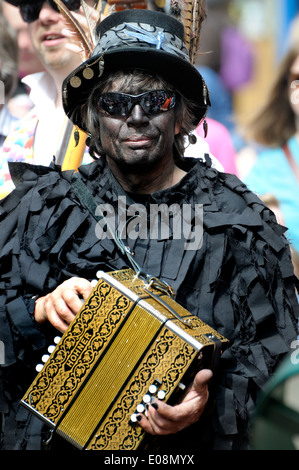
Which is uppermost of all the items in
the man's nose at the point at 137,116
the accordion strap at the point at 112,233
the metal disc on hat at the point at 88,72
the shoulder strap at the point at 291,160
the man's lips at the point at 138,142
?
the metal disc on hat at the point at 88,72

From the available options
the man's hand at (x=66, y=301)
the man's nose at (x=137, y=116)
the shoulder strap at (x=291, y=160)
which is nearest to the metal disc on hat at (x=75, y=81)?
the man's nose at (x=137, y=116)

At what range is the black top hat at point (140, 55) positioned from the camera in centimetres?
270

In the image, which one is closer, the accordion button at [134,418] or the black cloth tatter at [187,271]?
the accordion button at [134,418]

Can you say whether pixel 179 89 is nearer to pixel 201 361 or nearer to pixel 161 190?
pixel 161 190

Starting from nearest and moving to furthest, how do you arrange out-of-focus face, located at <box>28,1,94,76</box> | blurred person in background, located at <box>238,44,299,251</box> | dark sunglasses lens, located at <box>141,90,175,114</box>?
dark sunglasses lens, located at <box>141,90,175,114</box>
out-of-focus face, located at <box>28,1,94,76</box>
blurred person in background, located at <box>238,44,299,251</box>

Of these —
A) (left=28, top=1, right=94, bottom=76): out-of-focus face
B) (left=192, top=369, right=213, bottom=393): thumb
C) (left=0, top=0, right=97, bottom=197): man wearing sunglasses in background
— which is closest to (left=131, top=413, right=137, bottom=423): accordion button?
(left=192, top=369, right=213, bottom=393): thumb

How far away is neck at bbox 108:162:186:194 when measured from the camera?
2.80 meters

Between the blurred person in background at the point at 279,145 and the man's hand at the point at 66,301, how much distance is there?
6.58 ft

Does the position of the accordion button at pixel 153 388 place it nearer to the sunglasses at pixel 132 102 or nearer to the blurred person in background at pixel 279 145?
the sunglasses at pixel 132 102

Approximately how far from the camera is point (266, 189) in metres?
4.29

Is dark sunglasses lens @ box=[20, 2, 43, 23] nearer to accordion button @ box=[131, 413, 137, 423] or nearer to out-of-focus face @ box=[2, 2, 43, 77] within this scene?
out-of-focus face @ box=[2, 2, 43, 77]

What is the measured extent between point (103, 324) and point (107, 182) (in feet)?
2.39

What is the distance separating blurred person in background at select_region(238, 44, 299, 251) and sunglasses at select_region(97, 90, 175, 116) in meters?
1.64

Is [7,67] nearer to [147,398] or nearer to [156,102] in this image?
[156,102]
